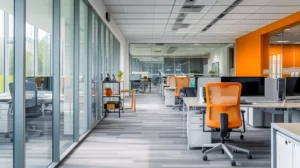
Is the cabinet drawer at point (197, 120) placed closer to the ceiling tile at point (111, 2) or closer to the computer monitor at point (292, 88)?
Answer: the computer monitor at point (292, 88)

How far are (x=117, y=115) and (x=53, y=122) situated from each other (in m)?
4.36

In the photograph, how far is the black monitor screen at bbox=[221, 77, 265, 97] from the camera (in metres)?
4.67

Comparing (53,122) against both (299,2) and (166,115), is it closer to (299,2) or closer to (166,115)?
(166,115)

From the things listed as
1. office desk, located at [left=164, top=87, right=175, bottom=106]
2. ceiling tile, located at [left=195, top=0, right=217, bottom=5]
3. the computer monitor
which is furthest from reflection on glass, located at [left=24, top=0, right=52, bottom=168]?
office desk, located at [left=164, top=87, right=175, bottom=106]

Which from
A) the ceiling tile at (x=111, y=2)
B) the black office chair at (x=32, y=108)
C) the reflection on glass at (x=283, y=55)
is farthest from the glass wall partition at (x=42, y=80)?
the reflection on glass at (x=283, y=55)

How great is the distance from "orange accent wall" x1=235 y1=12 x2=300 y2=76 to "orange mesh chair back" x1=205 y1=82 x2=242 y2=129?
201 inches

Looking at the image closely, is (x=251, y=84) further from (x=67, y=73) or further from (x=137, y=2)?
(x=137, y=2)

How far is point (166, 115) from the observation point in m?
8.03

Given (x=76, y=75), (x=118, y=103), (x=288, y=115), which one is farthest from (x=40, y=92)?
(x=118, y=103)

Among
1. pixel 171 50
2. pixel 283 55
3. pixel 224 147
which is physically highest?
pixel 171 50

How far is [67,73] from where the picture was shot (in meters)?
4.34

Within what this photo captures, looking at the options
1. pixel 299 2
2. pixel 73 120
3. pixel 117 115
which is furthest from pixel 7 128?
pixel 299 2

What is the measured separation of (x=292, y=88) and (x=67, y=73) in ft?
10.6

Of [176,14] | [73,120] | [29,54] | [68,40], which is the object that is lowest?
[73,120]
